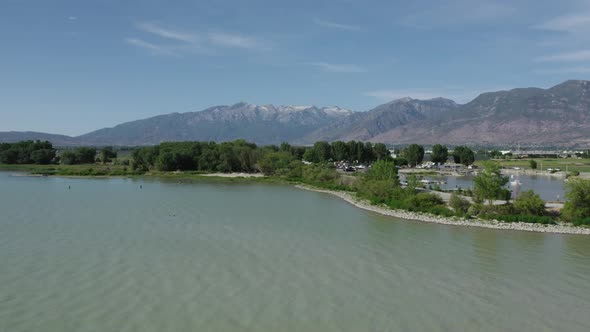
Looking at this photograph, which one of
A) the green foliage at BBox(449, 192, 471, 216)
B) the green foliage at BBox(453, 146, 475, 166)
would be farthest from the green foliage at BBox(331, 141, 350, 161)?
the green foliage at BBox(449, 192, 471, 216)

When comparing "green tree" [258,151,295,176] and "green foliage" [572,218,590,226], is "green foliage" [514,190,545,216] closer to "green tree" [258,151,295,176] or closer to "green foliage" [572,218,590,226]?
"green foliage" [572,218,590,226]

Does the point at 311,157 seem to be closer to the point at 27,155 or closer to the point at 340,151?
the point at 340,151

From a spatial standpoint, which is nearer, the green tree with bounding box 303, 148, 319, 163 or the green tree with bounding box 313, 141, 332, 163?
the green tree with bounding box 313, 141, 332, 163

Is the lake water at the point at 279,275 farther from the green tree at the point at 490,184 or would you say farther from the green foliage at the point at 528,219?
the green tree at the point at 490,184

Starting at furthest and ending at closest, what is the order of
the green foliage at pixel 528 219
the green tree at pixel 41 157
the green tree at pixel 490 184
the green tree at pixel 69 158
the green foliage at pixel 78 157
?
1. the green tree at pixel 41 157
2. the green foliage at pixel 78 157
3. the green tree at pixel 69 158
4. the green tree at pixel 490 184
5. the green foliage at pixel 528 219

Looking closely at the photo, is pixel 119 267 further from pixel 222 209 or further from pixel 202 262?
pixel 222 209

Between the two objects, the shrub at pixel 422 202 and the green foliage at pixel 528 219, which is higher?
the shrub at pixel 422 202

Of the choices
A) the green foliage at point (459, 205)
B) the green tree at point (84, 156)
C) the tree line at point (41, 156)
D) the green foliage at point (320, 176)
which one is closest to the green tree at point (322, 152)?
the green foliage at point (320, 176)
